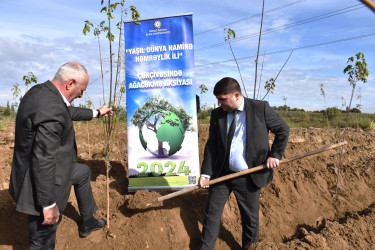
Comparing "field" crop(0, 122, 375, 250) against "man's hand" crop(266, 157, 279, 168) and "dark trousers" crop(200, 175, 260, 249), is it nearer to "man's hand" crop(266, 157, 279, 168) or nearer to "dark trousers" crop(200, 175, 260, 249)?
"dark trousers" crop(200, 175, 260, 249)

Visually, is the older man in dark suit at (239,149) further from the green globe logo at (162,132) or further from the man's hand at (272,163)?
the green globe logo at (162,132)

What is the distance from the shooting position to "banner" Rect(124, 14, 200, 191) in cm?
467

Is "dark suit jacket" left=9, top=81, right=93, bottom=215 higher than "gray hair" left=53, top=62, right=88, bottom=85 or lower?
lower

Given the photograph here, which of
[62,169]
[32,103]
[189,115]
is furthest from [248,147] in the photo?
[32,103]

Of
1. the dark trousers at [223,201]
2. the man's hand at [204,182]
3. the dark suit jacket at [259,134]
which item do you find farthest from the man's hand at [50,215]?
the dark suit jacket at [259,134]

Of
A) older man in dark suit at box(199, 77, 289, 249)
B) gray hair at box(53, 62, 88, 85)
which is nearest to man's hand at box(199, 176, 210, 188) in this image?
older man in dark suit at box(199, 77, 289, 249)

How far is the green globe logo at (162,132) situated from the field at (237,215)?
0.73m

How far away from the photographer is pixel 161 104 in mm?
4812

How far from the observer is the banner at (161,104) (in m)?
4.67

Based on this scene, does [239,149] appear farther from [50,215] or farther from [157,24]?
[157,24]

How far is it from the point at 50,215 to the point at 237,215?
269cm

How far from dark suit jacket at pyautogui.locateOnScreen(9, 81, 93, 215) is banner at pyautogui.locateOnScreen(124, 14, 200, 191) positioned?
6.53ft

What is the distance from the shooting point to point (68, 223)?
4004mm

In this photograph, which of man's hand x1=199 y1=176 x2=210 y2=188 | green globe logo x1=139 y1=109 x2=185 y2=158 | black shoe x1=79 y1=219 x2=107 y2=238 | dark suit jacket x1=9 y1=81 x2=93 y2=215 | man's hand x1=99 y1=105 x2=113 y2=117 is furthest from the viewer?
green globe logo x1=139 y1=109 x2=185 y2=158
